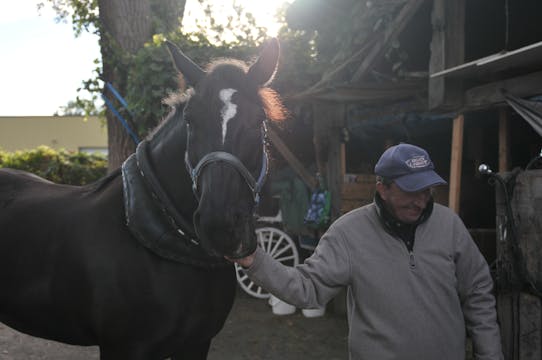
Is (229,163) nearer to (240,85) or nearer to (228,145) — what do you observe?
(228,145)

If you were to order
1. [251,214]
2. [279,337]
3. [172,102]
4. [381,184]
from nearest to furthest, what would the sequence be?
[251,214] < [381,184] < [172,102] < [279,337]

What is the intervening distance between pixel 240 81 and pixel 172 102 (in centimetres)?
44

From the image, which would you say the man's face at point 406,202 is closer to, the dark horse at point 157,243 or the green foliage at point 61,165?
the dark horse at point 157,243

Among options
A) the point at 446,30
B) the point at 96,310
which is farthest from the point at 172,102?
the point at 446,30

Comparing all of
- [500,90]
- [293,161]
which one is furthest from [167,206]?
[293,161]

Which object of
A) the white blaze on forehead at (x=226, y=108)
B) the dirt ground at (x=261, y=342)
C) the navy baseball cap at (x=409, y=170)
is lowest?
the dirt ground at (x=261, y=342)

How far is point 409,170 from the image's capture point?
212 centimetres

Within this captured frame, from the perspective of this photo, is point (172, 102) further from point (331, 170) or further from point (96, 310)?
point (331, 170)

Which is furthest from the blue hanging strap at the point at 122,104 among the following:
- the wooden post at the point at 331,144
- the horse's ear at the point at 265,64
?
the horse's ear at the point at 265,64

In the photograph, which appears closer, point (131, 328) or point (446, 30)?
point (131, 328)

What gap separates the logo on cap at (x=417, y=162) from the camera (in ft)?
6.96

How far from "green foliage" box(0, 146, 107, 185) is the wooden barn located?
5712 mm

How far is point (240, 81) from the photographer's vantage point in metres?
2.23

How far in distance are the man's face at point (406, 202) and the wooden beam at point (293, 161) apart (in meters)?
4.58
